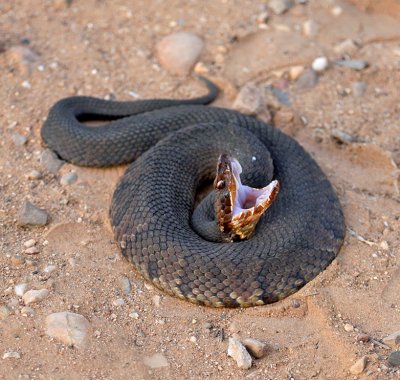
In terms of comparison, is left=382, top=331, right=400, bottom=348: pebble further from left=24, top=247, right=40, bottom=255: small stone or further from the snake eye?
left=24, top=247, right=40, bottom=255: small stone

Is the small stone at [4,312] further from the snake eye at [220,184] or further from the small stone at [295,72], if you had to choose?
the small stone at [295,72]

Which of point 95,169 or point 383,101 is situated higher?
point 95,169

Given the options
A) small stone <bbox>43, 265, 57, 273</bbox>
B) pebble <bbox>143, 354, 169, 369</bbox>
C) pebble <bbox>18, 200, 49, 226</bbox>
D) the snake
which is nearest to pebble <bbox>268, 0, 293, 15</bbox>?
the snake

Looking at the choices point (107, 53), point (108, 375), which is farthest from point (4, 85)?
point (108, 375)

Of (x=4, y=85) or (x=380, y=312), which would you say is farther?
(x=4, y=85)

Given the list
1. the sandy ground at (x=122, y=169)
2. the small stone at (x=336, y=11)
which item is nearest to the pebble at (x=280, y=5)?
the sandy ground at (x=122, y=169)

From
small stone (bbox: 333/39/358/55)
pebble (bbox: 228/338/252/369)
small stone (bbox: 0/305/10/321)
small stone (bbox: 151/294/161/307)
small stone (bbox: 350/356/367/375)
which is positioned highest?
small stone (bbox: 0/305/10/321)

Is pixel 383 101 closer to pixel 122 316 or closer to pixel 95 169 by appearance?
pixel 95 169
